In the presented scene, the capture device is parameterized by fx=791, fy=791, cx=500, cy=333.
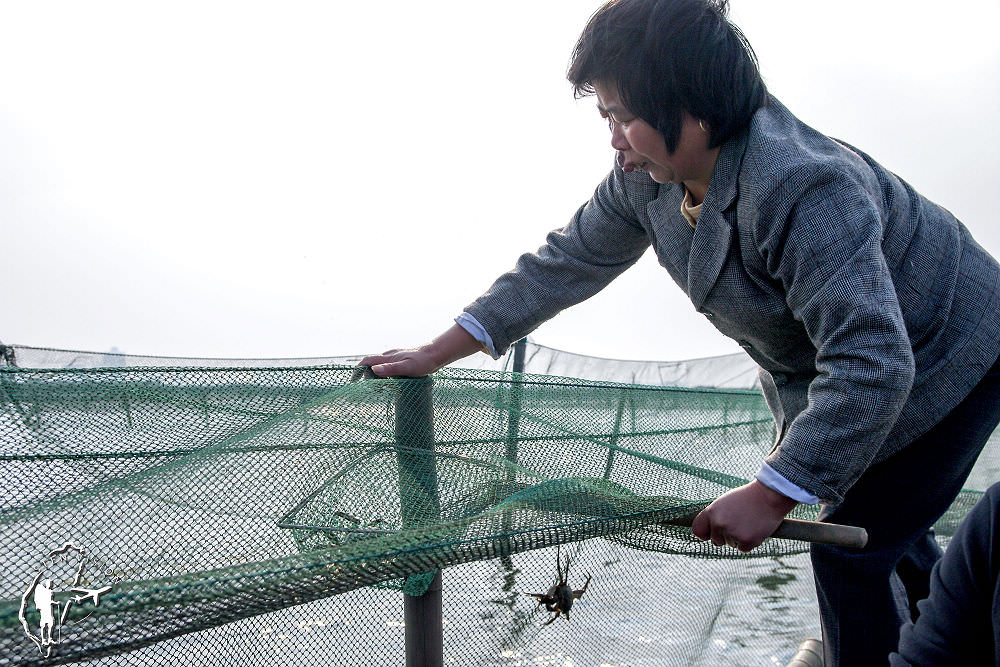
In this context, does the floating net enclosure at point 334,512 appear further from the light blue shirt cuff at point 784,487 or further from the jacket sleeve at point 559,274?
the light blue shirt cuff at point 784,487

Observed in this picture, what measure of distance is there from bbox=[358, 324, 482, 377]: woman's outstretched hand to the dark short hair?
2.29 ft

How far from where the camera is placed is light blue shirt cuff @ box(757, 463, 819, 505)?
1.36m

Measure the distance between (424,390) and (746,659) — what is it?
194 cm

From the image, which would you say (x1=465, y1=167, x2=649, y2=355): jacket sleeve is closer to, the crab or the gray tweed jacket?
the gray tweed jacket

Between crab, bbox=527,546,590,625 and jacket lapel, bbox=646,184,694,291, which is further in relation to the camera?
crab, bbox=527,546,590,625

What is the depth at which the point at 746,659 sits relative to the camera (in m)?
2.97

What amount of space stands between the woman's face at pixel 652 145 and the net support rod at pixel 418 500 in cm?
71

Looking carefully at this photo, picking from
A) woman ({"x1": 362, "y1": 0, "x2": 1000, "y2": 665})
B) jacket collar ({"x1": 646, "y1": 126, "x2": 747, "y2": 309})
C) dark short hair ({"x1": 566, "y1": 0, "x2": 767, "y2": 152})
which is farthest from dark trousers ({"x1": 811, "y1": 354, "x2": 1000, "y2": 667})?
dark short hair ({"x1": 566, "y1": 0, "x2": 767, "y2": 152})

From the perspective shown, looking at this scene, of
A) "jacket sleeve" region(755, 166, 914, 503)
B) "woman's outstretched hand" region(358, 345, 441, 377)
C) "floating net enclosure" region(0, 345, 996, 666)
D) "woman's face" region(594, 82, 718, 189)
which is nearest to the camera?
"floating net enclosure" region(0, 345, 996, 666)

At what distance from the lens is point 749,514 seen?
4.62 ft

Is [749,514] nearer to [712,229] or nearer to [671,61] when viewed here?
[712,229]

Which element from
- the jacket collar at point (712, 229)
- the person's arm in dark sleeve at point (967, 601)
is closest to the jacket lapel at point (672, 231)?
the jacket collar at point (712, 229)

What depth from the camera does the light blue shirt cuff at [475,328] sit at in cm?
191

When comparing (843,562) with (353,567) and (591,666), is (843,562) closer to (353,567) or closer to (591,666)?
(591,666)
